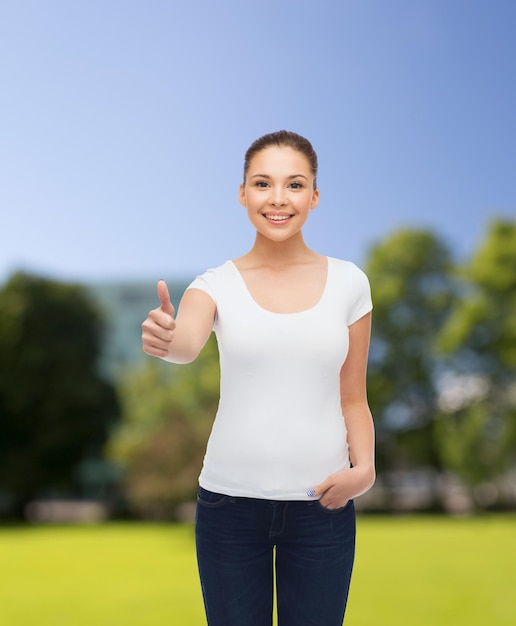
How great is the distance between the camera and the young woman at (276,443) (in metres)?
3.09

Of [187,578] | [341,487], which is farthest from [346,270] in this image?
[187,578]

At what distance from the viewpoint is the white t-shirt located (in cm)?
309

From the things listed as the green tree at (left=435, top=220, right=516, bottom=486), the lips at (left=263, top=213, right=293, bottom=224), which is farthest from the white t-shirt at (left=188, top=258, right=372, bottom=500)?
the green tree at (left=435, top=220, right=516, bottom=486)

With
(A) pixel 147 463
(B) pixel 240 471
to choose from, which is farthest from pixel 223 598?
(A) pixel 147 463

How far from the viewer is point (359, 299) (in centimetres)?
336

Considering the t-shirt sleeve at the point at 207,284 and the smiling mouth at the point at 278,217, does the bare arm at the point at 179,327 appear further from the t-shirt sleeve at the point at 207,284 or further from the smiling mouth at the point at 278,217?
the smiling mouth at the point at 278,217

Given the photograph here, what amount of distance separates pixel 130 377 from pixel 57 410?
4.10 meters

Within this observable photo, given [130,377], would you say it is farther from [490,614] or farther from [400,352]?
[490,614]

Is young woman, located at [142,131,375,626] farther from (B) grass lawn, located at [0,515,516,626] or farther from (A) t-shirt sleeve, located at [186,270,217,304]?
(B) grass lawn, located at [0,515,516,626]

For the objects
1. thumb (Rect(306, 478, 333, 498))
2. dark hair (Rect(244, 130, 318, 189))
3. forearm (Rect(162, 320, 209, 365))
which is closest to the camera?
forearm (Rect(162, 320, 209, 365))

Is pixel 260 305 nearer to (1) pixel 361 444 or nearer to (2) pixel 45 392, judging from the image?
(1) pixel 361 444

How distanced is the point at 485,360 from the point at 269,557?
34533 mm

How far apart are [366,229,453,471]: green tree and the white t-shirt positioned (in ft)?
114

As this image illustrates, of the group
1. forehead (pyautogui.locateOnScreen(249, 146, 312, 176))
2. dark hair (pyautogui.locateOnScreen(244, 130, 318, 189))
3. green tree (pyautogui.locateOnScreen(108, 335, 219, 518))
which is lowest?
green tree (pyautogui.locateOnScreen(108, 335, 219, 518))
